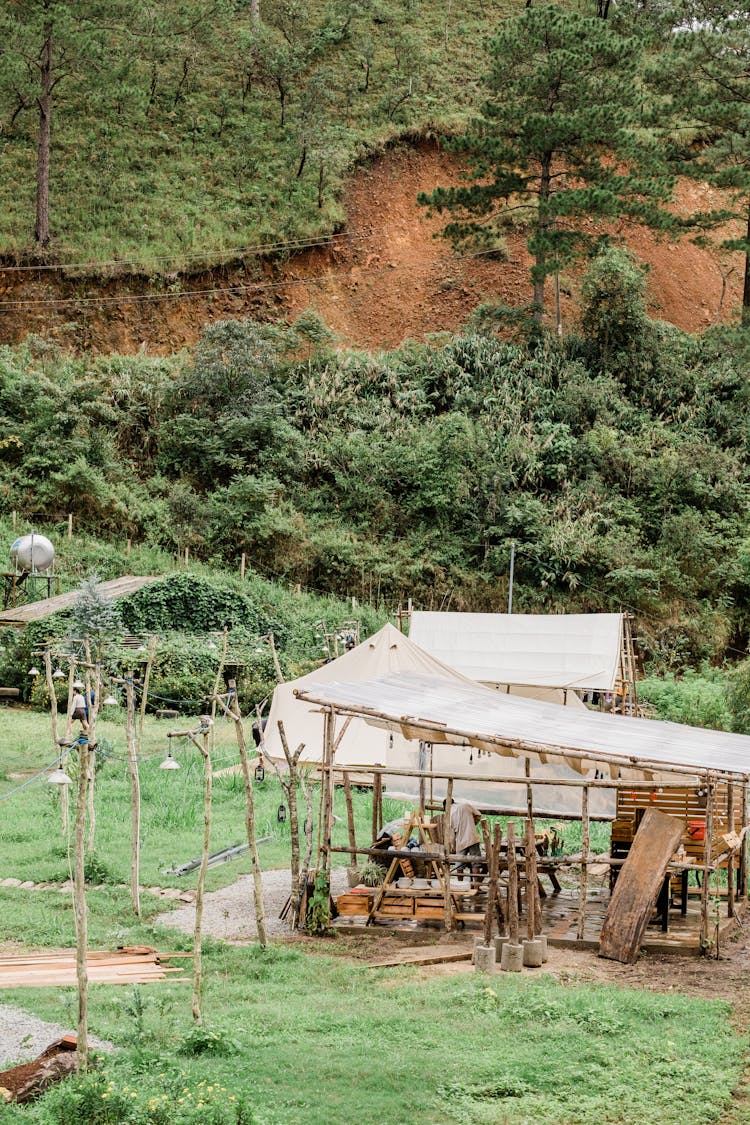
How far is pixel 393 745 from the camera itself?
704 inches

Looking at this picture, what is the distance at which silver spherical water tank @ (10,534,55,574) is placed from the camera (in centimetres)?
2716

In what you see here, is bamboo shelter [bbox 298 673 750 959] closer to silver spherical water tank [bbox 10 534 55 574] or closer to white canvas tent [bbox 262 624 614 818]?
white canvas tent [bbox 262 624 614 818]

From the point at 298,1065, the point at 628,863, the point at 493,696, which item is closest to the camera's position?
the point at 298,1065

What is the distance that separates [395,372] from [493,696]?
2259cm

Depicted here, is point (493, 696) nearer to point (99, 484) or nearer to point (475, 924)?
point (475, 924)

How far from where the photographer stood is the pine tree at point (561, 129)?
34031mm

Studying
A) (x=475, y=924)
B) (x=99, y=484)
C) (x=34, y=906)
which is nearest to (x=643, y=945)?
(x=475, y=924)

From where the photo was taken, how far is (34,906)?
12250 mm

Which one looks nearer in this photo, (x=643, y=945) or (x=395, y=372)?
(x=643, y=945)

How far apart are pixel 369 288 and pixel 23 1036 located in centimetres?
3470

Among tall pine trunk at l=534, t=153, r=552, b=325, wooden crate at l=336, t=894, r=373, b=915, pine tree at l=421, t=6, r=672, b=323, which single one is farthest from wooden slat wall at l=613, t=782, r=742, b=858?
tall pine trunk at l=534, t=153, r=552, b=325

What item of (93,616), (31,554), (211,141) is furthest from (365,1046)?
(211,141)

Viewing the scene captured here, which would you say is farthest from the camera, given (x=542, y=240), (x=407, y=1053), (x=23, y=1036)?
(x=542, y=240)

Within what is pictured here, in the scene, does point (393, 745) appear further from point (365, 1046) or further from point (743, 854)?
point (365, 1046)
